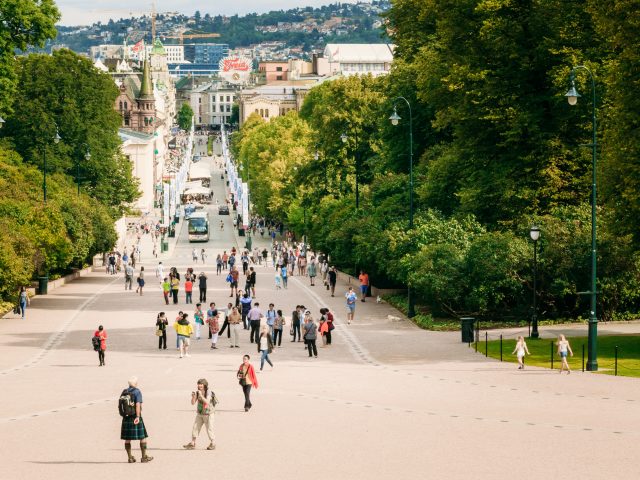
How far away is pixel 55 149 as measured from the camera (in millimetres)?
88750

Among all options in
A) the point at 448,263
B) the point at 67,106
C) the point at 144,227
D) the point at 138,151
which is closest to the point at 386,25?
the point at 67,106

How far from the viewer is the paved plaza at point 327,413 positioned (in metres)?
23.4

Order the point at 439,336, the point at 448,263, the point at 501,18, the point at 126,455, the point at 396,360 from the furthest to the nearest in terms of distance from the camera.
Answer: the point at 501,18 < the point at 448,263 < the point at 439,336 < the point at 396,360 < the point at 126,455

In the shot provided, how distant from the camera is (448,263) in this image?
47.5m

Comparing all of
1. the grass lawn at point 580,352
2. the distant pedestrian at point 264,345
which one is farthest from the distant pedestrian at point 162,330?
the grass lawn at point 580,352

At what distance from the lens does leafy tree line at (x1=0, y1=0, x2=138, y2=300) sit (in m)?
64.9

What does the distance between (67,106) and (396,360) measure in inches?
2176

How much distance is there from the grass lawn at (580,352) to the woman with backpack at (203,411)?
13457mm

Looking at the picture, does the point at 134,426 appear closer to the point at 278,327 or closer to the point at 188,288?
the point at 278,327

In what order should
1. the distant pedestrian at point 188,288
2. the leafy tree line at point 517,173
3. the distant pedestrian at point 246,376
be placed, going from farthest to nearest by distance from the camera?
the distant pedestrian at point 188,288 < the leafy tree line at point 517,173 < the distant pedestrian at point 246,376

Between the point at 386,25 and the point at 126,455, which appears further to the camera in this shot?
the point at 386,25

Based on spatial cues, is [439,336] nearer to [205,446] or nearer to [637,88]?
[637,88]

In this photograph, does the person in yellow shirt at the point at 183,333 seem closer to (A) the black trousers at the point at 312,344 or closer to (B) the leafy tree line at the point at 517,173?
(A) the black trousers at the point at 312,344

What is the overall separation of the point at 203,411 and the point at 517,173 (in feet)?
94.2
